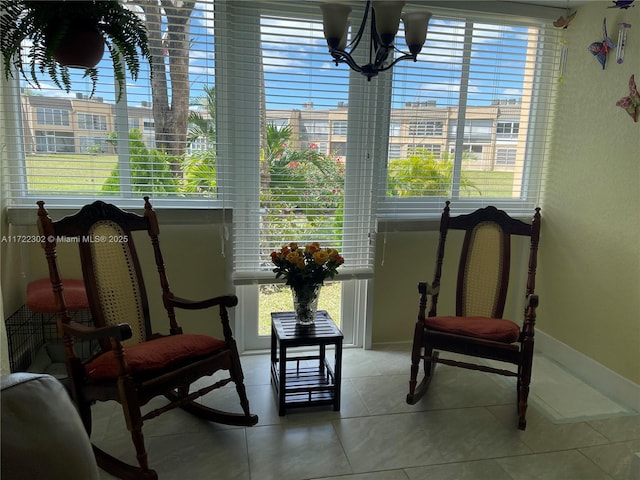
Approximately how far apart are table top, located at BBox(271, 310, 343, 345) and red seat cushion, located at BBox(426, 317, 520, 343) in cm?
53

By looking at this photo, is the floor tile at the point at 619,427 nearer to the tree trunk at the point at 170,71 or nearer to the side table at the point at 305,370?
the side table at the point at 305,370

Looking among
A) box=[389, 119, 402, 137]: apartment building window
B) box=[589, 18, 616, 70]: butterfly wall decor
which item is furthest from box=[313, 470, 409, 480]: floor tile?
box=[589, 18, 616, 70]: butterfly wall decor

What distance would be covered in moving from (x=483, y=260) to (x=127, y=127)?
2.25m

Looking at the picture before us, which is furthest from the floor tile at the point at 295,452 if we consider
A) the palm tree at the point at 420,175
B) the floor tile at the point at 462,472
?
the palm tree at the point at 420,175

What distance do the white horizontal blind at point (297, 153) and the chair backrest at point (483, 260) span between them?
60 cm

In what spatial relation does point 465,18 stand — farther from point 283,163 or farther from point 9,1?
point 9,1

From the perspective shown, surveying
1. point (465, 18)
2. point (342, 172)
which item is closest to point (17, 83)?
point (342, 172)

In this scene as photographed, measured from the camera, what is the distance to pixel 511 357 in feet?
7.68

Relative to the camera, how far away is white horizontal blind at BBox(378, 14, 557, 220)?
2.99 metres

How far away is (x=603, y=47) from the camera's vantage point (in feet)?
8.91

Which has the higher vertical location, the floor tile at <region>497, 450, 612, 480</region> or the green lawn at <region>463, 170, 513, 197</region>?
the green lawn at <region>463, 170, 513, 197</region>

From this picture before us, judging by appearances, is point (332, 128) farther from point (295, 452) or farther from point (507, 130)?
point (295, 452)

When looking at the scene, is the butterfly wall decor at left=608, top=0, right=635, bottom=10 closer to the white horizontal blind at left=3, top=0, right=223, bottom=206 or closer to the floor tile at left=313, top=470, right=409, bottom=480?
the white horizontal blind at left=3, top=0, right=223, bottom=206

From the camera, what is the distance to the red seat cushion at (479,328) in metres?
2.39
